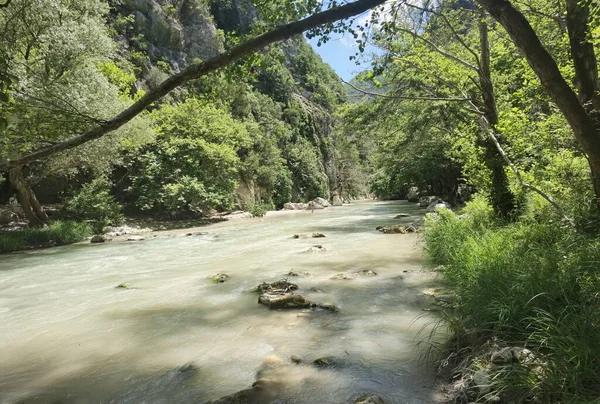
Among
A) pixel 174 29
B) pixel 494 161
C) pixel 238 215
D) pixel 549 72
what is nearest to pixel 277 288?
pixel 549 72

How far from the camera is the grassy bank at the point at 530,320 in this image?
2695 millimetres

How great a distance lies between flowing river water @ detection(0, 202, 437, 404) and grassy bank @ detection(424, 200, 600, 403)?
0.56m

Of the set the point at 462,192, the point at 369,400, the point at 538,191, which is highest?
the point at 538,191

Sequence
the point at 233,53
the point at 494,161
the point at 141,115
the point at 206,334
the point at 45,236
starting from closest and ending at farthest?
the point at 233,53 → the point at 206,334 → the point at 494,161 → the point at 45,236 → the point at 141,115

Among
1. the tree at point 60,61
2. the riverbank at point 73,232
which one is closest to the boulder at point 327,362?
the tree at point 60,61

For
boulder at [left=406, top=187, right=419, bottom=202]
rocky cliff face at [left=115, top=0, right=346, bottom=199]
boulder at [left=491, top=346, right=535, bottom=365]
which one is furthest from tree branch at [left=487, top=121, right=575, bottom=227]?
boulder at [left=406, top=187, right=419, bottom=202]

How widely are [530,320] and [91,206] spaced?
21.9m

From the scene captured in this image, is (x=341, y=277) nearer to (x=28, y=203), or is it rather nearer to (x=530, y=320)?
(x=530, y=320)

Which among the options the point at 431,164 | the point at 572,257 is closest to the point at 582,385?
the point at 572,257

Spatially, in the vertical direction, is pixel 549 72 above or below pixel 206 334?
above

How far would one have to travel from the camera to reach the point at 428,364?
4.04m

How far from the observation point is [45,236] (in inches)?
695

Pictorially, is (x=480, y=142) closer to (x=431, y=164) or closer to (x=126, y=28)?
(x=431, y=164)

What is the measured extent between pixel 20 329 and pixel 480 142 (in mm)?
10957
